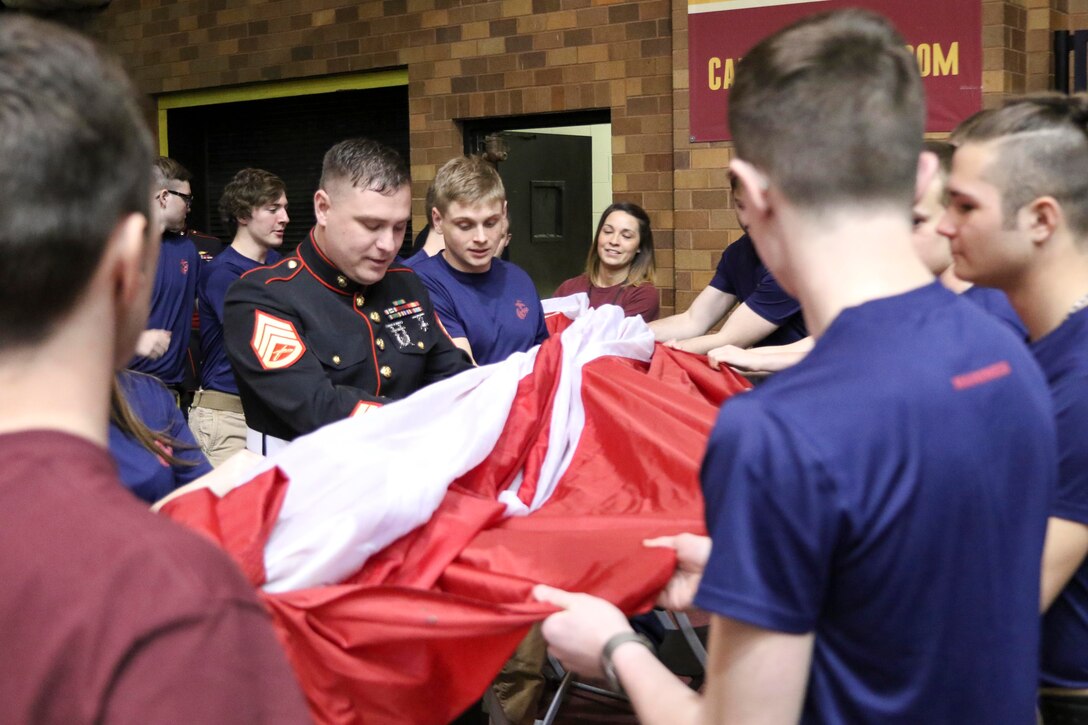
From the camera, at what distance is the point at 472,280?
3.36 metres

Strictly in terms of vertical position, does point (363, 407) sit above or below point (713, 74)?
below

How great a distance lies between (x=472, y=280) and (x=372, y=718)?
1.86 meters

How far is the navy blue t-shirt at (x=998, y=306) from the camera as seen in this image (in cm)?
201

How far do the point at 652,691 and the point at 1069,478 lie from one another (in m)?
0.60

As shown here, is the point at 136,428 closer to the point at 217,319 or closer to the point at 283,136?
the point at 217,319

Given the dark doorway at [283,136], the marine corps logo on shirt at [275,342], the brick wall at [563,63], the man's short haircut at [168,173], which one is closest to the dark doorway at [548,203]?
the brick wall at [563,63]

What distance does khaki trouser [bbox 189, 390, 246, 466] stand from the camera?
4.00 m

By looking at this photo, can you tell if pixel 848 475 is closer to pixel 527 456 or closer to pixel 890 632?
pixel 890 632

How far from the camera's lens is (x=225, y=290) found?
453 cm

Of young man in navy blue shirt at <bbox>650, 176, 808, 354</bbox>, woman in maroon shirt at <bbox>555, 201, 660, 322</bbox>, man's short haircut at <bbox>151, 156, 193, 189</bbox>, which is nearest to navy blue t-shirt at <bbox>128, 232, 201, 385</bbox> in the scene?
man's short haircut at <bbox>151, 156, 193, 189</bbox>

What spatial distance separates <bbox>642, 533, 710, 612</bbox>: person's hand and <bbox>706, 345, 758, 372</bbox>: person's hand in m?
1.05

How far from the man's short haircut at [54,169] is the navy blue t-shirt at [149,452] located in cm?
116

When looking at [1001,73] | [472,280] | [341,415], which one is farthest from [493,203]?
[1001,73]

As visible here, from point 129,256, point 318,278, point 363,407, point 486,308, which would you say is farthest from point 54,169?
point 486,308
